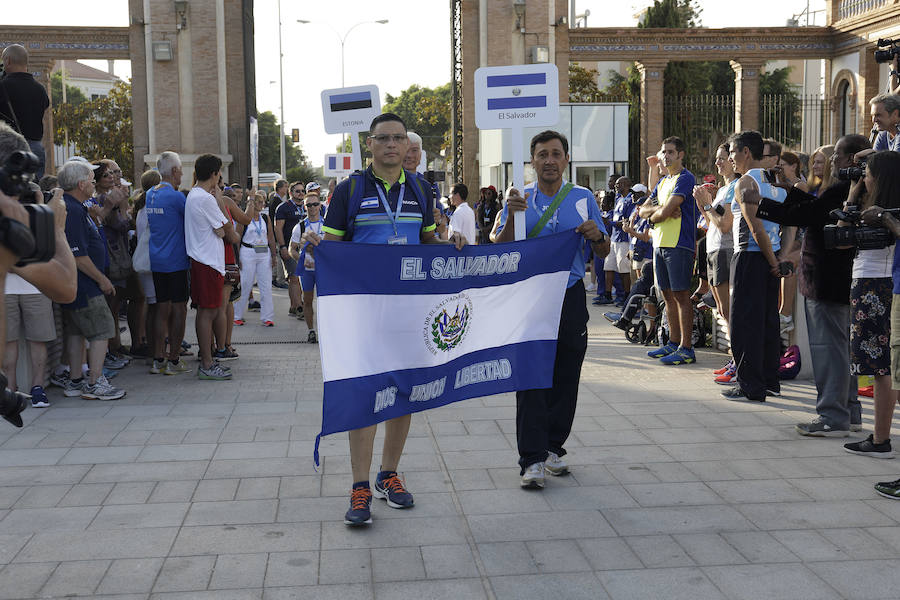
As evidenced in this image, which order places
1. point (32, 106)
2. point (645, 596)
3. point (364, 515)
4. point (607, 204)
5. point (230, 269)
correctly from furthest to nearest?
point (607, 204)
point (230, 269)
point (32, 106)
point (364, 515)
point (645, 596)

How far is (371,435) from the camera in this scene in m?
5.15

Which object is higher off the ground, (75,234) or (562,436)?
(75,234)

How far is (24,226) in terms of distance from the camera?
119 inches

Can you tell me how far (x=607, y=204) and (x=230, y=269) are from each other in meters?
8.55

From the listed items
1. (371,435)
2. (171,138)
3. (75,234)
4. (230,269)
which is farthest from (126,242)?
(171,138)

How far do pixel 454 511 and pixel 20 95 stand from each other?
21.6ft

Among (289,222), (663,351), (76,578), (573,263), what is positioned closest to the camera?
(76,578)

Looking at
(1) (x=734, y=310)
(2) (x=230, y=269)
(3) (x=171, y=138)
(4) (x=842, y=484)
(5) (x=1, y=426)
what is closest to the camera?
(4) (x=842, y=484)

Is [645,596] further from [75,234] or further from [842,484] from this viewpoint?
[75,234]

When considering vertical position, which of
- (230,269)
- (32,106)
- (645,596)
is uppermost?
(32,106)

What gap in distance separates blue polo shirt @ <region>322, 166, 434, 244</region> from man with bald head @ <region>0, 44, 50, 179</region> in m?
5.31

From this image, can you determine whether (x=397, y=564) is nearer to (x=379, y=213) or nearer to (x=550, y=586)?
(x=550, y=586)

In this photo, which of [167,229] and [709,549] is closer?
[709,549]

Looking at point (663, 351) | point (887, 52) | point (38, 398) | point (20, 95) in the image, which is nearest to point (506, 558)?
point (38, 398)
